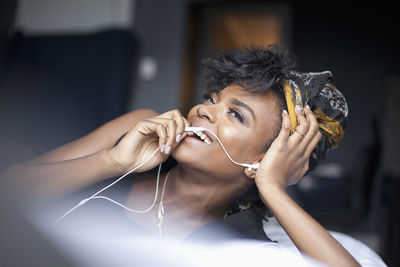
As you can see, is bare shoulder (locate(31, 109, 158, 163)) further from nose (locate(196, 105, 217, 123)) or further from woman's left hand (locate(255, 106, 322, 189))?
woman's left hand (locate(255, 106, 322, 189))

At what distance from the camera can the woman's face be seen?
0.95 m

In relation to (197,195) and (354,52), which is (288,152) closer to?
(197,195)

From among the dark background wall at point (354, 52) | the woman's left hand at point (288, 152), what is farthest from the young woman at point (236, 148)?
the dark background wall at point (354, 52)

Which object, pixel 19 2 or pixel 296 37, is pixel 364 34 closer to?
pixel 296 37

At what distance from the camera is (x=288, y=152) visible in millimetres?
940

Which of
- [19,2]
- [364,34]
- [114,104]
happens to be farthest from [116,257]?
[364,34]

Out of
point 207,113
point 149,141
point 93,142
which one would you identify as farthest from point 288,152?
point 93,142

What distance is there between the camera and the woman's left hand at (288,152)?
36.2 inches

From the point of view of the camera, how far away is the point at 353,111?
159 inches

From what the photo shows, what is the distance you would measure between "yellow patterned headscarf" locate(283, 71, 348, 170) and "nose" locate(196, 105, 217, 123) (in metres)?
0.21

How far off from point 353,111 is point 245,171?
3.48 m

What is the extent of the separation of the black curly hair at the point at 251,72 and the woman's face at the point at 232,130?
0.09 ft

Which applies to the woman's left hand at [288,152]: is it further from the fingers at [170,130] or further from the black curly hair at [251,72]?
the fingers at [170,130]

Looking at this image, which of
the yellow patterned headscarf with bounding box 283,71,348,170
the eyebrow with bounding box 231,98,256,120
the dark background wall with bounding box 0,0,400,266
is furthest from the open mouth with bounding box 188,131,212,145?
the dark background wall with bounding box 0,0,400,266
